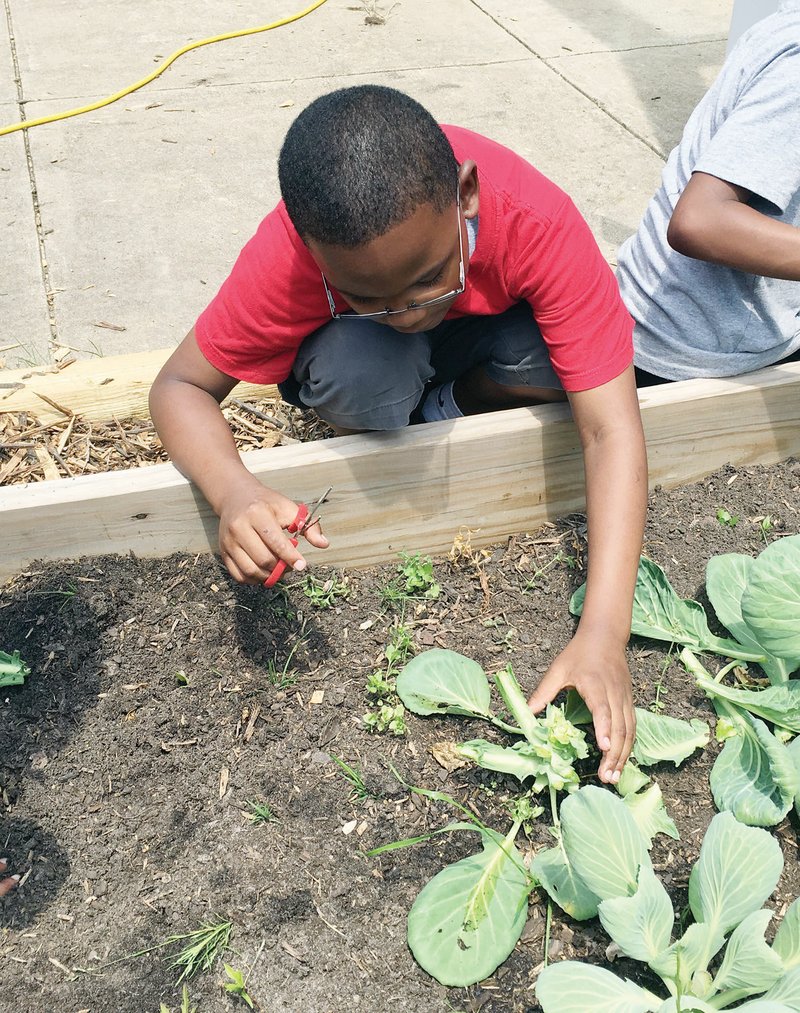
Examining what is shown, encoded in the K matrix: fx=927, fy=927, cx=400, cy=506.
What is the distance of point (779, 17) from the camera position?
6.42 ft

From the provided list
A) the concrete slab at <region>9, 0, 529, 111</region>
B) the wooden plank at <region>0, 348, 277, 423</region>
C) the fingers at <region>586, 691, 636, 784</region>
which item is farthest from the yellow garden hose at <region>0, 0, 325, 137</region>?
the fingers at <region>586, 691, 636, 784</region>

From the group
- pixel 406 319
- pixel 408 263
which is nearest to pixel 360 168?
pixel 408 263

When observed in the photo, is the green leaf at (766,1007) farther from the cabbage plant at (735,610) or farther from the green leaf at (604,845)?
the cabbage plant at (735,610)

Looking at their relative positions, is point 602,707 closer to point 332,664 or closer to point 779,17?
point 332,664

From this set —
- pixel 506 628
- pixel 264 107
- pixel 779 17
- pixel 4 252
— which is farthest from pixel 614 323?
pixel 264 107

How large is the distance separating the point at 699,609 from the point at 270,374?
99 cm

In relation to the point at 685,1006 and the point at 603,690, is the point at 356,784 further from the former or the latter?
the point at 685,1006

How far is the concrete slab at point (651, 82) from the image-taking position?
4.27 m

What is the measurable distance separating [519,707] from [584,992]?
0.49 metres

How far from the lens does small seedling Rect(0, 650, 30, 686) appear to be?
173cm

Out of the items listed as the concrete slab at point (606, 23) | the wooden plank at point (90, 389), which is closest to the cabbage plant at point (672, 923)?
the wooden plank at point (90, 389)

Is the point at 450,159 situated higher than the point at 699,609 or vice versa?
the point at 450,159

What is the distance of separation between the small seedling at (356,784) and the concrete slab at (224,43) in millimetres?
3804

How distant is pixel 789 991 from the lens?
4.04 ft
